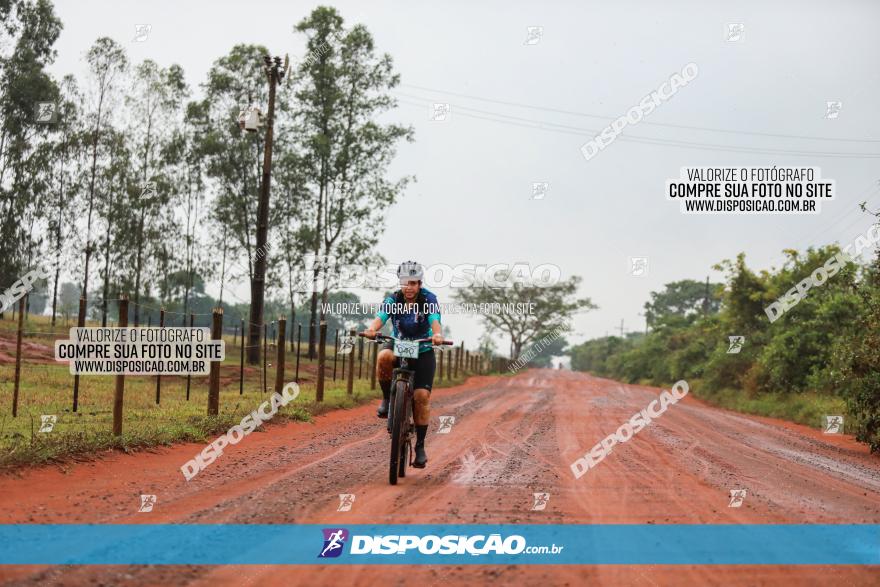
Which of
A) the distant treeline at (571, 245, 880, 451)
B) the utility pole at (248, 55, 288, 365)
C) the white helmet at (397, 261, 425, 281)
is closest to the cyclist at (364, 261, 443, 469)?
the white helmet at (397, 261, 425, 281)

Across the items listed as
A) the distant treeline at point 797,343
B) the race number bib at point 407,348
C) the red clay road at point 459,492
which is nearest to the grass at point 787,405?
the distant treeline at point 797,343

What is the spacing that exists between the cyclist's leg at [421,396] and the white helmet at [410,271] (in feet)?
2.69

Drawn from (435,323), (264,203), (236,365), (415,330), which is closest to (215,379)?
(415,330)

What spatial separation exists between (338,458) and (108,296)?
3562 cm

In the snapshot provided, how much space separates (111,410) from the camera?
45.2 feet

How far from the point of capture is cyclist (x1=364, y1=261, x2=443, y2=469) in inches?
319

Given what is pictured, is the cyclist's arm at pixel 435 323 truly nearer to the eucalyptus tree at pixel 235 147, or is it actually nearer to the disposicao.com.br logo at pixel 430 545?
the disposicao.com.br logo at pixel 430 545

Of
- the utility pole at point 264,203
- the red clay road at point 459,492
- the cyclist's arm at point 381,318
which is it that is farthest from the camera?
the utility pole at point 264,203

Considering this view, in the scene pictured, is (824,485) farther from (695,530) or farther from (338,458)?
(338,458)

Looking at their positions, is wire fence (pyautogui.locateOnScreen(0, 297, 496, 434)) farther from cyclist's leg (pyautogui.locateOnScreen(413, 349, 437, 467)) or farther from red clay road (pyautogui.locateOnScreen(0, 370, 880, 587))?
cyclist's leg (pyautogui.locateOnScreen(413, 349, 437, 467))

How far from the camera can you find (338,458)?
31.3 ft

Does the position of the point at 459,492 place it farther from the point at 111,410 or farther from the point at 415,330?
the point at 111,410

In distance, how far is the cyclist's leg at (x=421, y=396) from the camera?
8.09 metres

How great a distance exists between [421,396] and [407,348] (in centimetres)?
59
